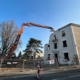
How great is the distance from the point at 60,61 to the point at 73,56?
4.68 m

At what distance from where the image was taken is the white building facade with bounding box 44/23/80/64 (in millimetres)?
26375

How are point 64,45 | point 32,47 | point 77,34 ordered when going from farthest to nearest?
point 32,47
point 64,45
point 77,34

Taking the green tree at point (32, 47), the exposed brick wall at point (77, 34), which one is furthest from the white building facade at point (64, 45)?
the green tree at point (32, 47)

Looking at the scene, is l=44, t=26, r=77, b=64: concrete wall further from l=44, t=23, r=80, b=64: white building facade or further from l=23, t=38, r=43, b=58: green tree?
l=23, t=38, r=43, b=58: green tree

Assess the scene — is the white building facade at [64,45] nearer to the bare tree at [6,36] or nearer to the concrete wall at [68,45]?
the concrete wall at [68,45]

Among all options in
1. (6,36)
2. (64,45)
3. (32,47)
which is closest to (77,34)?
(64,45)

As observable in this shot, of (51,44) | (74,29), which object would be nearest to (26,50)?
(51,44)

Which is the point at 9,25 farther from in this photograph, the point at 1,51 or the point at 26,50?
the point at 26,50

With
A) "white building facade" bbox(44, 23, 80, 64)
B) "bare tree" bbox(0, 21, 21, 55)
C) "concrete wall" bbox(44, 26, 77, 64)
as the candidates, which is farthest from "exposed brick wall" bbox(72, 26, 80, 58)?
"bare tree" bbox(0, 21, 21, 55)

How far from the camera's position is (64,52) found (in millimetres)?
28281

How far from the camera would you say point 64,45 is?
2892cm

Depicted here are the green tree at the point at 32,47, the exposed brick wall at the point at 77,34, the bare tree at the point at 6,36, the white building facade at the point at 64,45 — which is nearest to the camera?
the white building facade at the point at 64,45

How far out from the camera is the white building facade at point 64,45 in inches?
1038

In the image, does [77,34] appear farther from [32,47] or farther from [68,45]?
[32,47]
